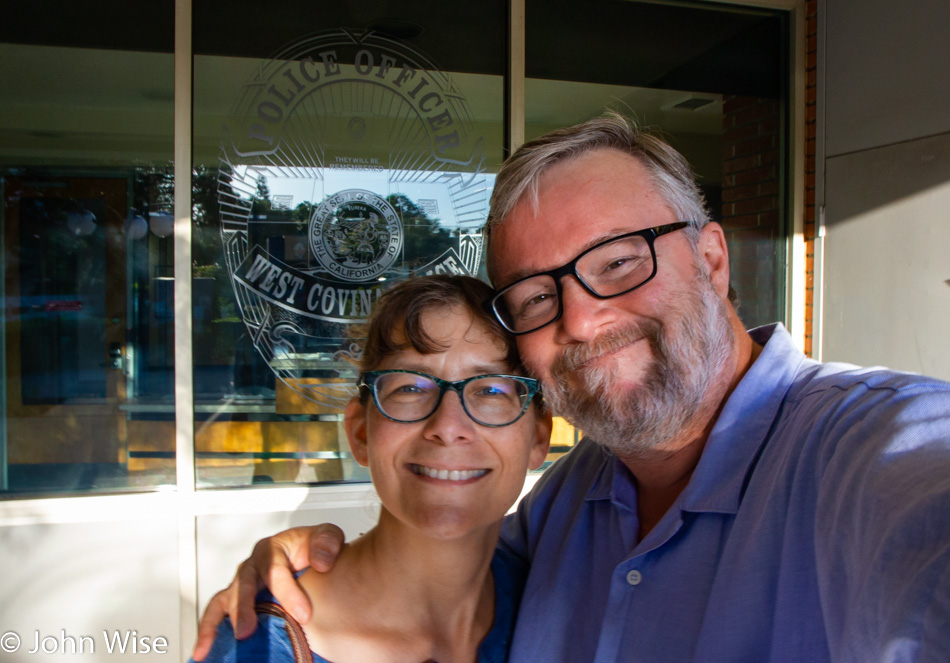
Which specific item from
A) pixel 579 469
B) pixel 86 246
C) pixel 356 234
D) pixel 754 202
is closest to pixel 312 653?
pixel 579 469

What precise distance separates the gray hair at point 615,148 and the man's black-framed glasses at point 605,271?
59 millimetres

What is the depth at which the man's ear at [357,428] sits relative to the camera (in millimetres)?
1306

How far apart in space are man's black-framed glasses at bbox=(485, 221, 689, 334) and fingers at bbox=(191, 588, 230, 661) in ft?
2.35

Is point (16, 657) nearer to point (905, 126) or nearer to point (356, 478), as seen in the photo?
point (356, 478)

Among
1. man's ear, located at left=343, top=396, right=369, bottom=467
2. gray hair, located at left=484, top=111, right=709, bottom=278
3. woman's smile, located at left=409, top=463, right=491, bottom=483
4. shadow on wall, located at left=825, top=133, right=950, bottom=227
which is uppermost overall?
shadow on wall, located at left=825, top=133, right=950, bottom=227

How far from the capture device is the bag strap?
1093mm

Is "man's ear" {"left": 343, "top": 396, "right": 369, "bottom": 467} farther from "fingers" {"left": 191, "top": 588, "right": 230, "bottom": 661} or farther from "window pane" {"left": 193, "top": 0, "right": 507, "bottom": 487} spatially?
"window pane" {"left": 193, "top": 0, "right": 507, "bottom": 487}

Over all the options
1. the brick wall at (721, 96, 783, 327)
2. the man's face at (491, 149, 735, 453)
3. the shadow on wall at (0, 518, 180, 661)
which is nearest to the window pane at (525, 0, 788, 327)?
the brick wall at (721, 96, 783, 327)

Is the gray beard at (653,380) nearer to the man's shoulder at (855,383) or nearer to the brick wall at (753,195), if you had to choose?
the man's shoulder at (855,383)

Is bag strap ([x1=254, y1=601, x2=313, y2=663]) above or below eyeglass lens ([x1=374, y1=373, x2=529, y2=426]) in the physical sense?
below

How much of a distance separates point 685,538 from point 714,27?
140 inches

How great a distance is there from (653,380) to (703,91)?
10.6ft

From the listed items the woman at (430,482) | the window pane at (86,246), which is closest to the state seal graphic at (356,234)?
the window pane at (86,246)

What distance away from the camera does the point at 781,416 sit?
103 centimetres
